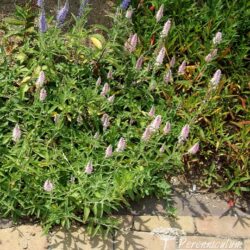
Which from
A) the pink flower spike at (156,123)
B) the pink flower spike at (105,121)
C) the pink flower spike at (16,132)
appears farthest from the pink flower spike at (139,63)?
the pink flower spike at (16,132)

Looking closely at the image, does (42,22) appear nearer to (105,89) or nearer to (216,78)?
(105,89)

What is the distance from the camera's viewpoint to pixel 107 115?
4055 mm

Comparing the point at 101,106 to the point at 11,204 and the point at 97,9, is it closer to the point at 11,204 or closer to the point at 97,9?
the point at 11,204

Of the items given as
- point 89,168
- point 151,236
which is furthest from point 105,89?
point 151,236

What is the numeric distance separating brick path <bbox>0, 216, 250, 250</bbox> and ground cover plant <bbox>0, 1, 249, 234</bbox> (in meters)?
0.11

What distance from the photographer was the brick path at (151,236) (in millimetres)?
3836

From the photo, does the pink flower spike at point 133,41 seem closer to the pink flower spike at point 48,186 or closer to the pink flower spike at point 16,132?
the pink flower spike at point 16,132

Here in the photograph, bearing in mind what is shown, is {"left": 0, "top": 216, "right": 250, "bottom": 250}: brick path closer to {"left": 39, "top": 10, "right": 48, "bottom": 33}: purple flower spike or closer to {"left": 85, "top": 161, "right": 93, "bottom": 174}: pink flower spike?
{"left": 85, "top": 161, "right": 93, "bottom": 174}: pink flower spike

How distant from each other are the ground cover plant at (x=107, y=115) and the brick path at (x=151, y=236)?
0.11 meters

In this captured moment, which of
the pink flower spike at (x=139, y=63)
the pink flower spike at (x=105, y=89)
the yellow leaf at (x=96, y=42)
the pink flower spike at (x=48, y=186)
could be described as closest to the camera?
the pink flower spike at (x=48, y=186)

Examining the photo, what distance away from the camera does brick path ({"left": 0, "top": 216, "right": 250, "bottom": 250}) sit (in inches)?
151

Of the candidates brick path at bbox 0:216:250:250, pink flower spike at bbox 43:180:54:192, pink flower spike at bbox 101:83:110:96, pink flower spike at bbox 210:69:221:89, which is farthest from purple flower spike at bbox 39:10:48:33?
brick path at bbox 0:216:250:250

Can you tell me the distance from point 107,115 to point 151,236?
0.95m

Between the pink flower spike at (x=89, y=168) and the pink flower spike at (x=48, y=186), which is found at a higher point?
the pink flower spike at (x=89, y=168)
